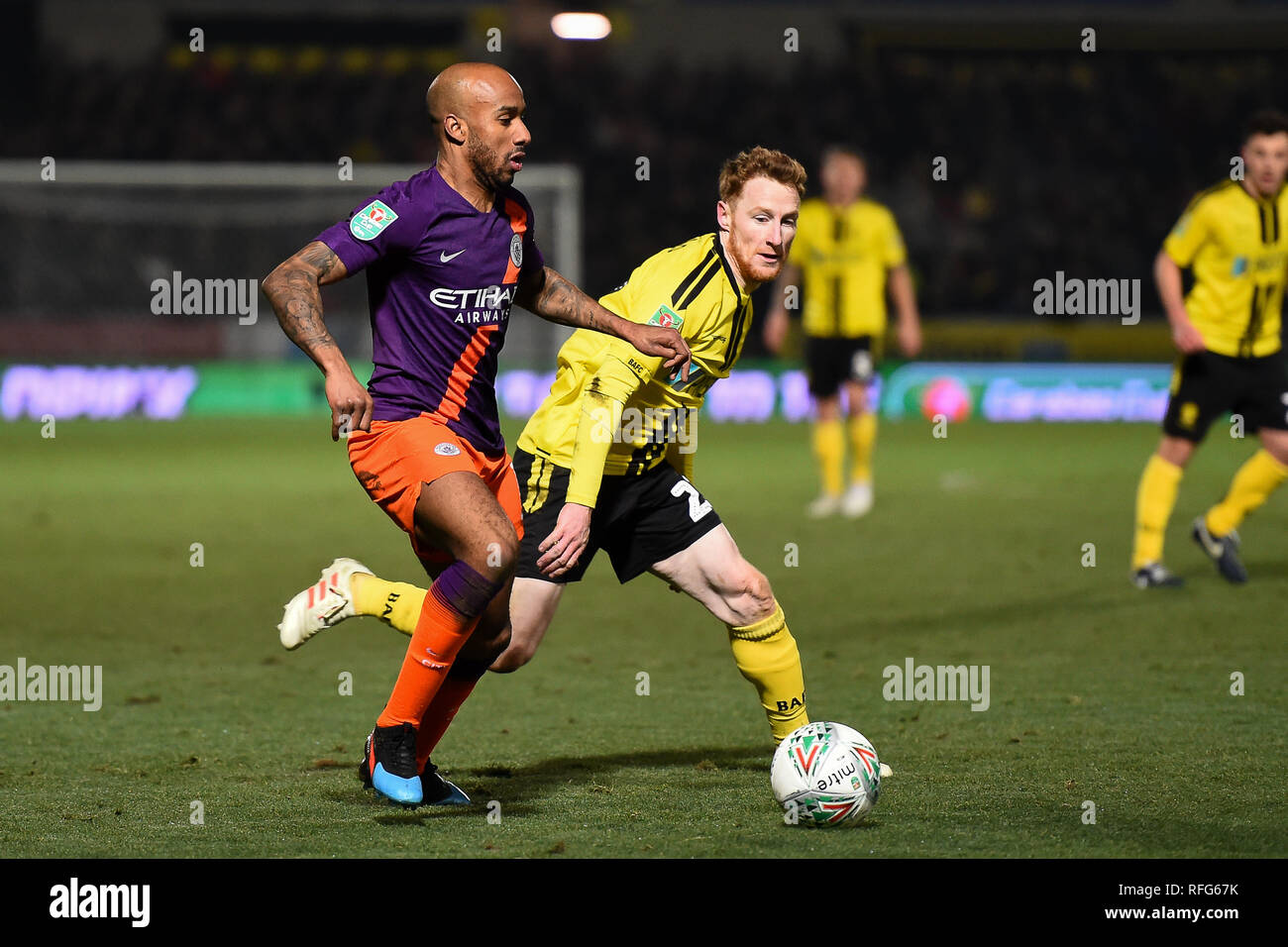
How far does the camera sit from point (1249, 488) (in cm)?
855

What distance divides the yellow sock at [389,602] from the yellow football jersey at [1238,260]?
509cm

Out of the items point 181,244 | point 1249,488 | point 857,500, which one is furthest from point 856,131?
point 1249,488

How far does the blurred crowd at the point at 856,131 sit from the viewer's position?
2584cm

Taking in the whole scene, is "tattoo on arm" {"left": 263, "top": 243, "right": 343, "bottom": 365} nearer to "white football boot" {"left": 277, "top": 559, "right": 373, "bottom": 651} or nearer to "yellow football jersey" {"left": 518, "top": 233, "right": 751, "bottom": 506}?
"yellow football jersey" {"left": 518, "top": 233, "right": 751, "bottom": 506}

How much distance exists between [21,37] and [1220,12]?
20.1 meters

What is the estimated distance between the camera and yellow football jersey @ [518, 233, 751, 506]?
178 inches

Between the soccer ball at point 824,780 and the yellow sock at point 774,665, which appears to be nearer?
the soccer ball at point 824,780

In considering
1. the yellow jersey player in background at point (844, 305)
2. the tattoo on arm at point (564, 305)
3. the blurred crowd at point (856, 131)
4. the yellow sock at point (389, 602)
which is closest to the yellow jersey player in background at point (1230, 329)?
the yellow jersey player in background at point (844, 305)

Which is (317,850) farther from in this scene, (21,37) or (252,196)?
(21,37)

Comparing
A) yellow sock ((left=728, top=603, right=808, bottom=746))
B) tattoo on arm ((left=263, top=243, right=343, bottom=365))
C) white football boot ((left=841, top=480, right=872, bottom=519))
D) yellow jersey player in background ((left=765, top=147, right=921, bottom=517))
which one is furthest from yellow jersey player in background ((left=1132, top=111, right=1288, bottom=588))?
tattoo on arm ((left=263, top=243, right=343, bottom=365))

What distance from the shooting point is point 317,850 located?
13.1ft

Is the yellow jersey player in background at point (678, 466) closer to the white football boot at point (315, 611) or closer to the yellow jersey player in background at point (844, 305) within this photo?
the white football boot at point (315, 611)

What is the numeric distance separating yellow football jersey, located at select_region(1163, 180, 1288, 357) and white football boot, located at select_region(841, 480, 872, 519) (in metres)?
3.78

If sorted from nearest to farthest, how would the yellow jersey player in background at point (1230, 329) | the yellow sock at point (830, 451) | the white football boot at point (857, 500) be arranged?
the yellow jersey player in background at point (1230, 329) < the white football boot at point (857, 500) < the yellow sock at point (830, 451)
